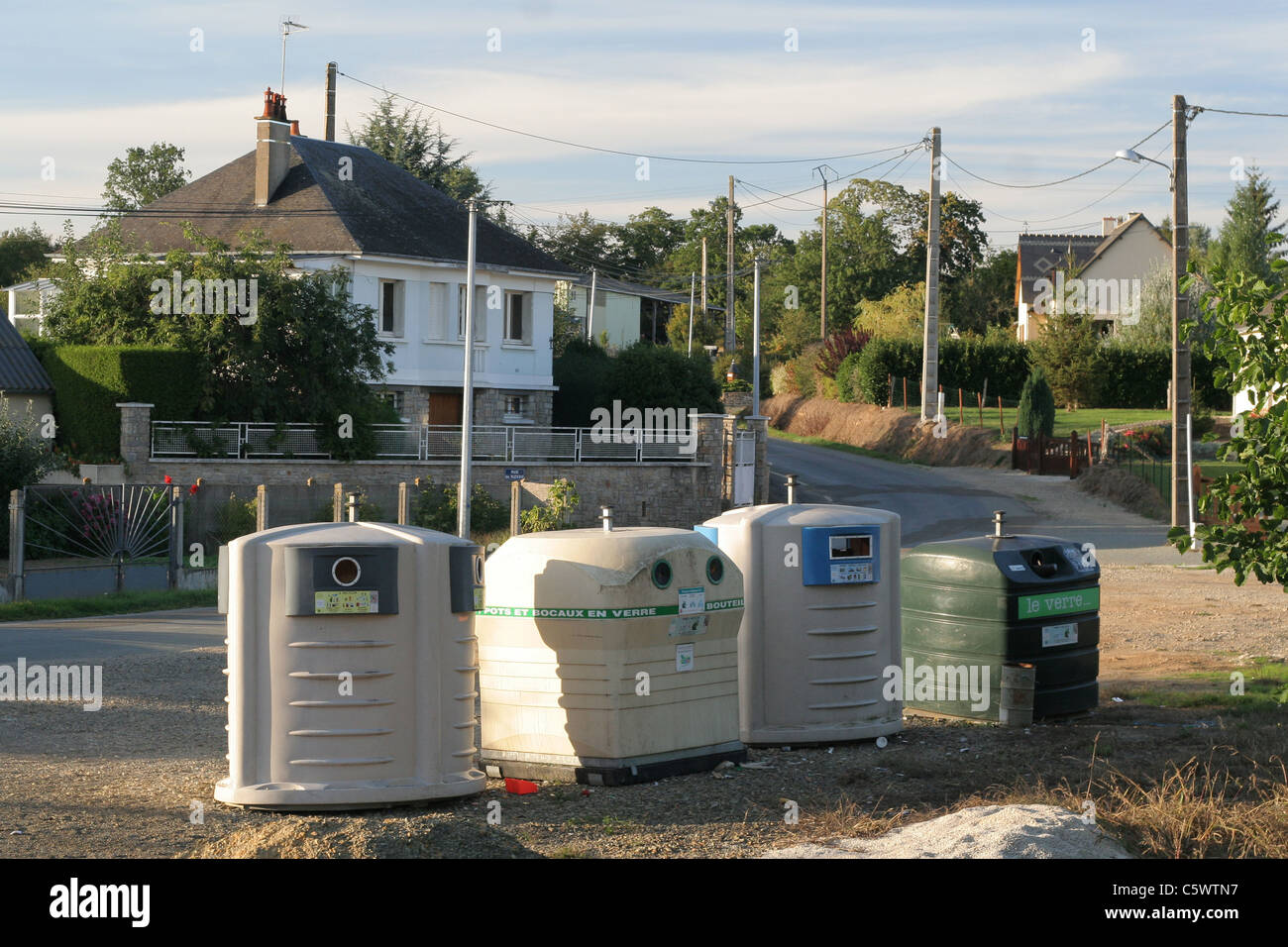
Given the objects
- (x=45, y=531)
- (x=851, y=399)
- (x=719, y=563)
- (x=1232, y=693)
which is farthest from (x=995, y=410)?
(x=719, y=563)

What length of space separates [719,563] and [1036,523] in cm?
2373

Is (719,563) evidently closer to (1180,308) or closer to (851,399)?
(1180,308)

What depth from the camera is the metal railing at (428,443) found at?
27.9 metres

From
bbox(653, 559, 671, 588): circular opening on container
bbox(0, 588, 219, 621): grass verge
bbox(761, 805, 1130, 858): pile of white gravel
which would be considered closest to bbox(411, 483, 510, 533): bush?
bbox(0, 588, 219, 621): grass verge

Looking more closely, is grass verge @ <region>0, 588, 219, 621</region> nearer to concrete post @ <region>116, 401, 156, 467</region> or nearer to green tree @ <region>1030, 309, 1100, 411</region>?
concrete post @ <region>116, 401, 156, 467</region>

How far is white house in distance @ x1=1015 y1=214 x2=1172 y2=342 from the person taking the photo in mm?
57531

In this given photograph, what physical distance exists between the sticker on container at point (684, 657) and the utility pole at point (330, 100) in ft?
148

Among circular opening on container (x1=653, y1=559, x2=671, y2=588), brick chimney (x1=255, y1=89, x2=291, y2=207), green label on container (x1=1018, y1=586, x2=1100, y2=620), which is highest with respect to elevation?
brick chimney (x1=255, y1=89, x2=291, y2=207)

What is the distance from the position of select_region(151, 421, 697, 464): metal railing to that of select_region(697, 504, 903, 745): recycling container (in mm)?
20435

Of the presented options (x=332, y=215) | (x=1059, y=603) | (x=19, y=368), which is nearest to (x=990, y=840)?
(x=1059, y=603)

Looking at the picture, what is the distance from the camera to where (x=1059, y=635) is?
10.3 m

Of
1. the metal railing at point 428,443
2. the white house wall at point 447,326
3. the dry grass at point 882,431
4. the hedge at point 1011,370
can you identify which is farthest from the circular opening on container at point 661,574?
the hedge at point 1011,370

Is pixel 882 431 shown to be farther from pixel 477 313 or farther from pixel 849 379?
pixel 477 313

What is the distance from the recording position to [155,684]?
12531mm
